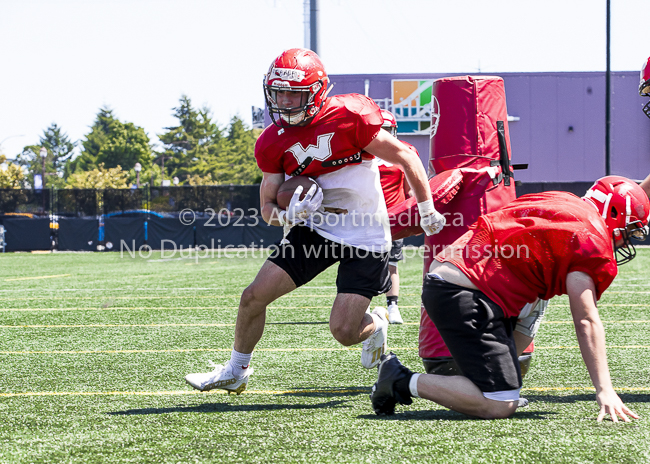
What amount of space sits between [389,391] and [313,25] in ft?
32.3

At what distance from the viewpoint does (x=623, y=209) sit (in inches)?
121

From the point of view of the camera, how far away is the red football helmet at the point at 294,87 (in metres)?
3.60

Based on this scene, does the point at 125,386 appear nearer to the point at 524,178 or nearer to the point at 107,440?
the point at 107,440

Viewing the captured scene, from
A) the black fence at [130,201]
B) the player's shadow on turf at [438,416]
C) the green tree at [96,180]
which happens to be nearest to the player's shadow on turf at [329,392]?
the player's shadow on turf at [438,416]

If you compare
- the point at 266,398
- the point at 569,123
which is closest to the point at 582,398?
the point at 266,398

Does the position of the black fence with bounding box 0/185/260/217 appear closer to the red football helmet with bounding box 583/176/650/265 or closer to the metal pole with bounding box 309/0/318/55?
the metal pole with bounding box 309/0/318/55

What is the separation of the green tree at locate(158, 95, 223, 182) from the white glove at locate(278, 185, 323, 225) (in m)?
74.2

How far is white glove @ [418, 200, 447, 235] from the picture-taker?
367 centimetres

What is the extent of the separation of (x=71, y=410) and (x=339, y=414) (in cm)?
136

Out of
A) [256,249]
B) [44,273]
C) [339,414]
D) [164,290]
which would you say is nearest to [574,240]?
[339,414]

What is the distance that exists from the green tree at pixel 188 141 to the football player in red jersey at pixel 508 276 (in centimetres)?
7490

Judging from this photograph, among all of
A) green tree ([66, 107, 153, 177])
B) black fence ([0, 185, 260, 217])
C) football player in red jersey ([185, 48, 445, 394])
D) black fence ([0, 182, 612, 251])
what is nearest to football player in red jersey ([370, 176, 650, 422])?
football player in red jersey ([185, 48, 445, 394])

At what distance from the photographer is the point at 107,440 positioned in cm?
287

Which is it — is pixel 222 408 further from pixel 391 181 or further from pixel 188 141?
pixel 188 141
